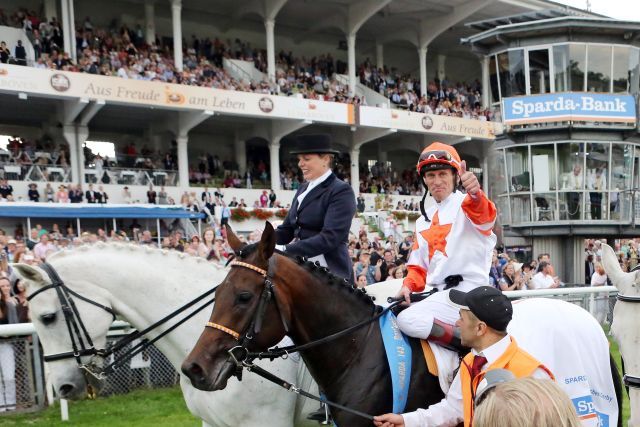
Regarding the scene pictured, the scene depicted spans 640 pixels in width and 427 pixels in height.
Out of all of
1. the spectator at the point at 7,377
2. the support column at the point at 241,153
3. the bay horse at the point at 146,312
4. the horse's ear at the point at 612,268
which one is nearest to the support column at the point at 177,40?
the support column at the point at 241,153

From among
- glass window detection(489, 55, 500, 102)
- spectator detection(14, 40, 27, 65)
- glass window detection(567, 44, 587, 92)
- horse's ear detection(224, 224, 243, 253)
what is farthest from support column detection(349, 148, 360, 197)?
horse's ear detection(224, 224, 243, 253)

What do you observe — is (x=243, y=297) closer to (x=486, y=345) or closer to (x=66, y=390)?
(x=486, y=345)

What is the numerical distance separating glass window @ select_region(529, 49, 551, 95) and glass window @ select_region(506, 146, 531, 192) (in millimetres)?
2140

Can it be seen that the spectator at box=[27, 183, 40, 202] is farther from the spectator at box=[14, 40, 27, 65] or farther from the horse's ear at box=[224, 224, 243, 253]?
the horse's ear at box=[224, 224, 243, 253]

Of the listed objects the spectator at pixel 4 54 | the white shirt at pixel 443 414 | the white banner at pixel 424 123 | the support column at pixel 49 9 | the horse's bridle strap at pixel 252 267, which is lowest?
the white shirt at pixel 443 414

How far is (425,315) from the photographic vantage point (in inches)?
116

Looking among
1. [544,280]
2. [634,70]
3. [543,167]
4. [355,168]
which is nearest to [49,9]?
[355,168]

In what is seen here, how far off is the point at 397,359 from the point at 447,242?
700 millimetres

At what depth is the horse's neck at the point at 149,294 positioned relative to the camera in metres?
3.62

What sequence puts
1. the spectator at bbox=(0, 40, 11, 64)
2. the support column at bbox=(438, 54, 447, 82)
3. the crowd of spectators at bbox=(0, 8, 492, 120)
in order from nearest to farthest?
1. the spectator at bbox=(0, 40, 11, 64)
2. the crowd of spectators at bbox=(0, 8, 492, 120)
3. the support column at bbox=(438, 54, 447, 82)

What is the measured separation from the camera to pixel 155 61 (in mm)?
23188

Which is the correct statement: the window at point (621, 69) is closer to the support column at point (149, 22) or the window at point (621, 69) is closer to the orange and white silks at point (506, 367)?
the support column at point (149, 22)

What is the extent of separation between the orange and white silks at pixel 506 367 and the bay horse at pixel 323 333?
556 mm

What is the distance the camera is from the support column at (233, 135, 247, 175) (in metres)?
28.7
